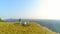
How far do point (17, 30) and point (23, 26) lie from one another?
1807mm

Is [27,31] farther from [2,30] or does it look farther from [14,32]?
[2,30]

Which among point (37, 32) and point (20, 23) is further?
point (20, 23)

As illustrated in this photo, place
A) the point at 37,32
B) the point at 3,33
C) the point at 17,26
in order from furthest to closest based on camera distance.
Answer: the point at 17,26 → the point at 37,32 → the point at 3,33

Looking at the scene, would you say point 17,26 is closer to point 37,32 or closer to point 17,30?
point 17,30

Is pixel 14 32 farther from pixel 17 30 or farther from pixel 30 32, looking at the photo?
pixel 30 32

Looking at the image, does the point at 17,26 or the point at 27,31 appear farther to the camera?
the point at 17,26

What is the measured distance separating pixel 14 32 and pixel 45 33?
334cm

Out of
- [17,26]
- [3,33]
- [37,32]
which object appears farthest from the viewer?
[17,26]

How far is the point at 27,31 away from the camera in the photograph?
1703cm

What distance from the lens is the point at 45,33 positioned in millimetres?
17438

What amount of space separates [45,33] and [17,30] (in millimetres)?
3002

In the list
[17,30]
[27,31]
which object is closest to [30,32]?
[27,31]

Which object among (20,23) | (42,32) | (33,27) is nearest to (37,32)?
(42,32)

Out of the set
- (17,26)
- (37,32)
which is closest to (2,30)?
(17,26)
